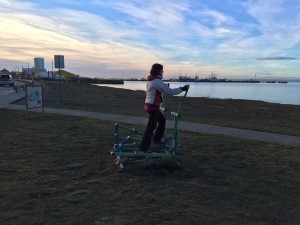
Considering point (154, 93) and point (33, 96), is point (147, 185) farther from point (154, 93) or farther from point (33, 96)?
point (33, 96)

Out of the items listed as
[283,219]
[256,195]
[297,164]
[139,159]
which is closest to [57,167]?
[139,159]

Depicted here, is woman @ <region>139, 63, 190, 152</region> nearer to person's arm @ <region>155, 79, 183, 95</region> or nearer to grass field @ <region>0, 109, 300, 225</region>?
person's arm @ <region>155, 79, 183, 95</region>

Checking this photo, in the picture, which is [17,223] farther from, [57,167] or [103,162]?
[103,162]

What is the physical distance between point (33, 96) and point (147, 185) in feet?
36.5

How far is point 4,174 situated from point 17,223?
2039 mm

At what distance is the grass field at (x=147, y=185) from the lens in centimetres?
Answer: 446

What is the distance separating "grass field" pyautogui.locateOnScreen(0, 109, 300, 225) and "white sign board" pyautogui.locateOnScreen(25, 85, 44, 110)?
21.4 feet

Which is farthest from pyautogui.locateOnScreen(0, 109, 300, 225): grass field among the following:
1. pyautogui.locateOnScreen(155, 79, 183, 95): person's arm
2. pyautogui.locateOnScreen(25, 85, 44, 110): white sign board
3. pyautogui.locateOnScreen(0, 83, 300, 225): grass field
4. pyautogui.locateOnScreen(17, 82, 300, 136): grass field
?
pyautogui.locateOnScreen(25, 85, 44, 110): white sign board

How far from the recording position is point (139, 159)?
22.1ft

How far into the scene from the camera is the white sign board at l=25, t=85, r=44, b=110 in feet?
49.8

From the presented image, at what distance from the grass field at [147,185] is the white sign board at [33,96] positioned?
653cm

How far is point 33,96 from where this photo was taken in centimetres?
1547

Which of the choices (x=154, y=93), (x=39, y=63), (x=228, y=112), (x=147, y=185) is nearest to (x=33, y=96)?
(x=154, y=93)

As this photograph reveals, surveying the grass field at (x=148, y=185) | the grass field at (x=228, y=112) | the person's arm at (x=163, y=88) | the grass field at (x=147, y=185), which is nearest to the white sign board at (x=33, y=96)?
the grass field at (x=228, y=112)
